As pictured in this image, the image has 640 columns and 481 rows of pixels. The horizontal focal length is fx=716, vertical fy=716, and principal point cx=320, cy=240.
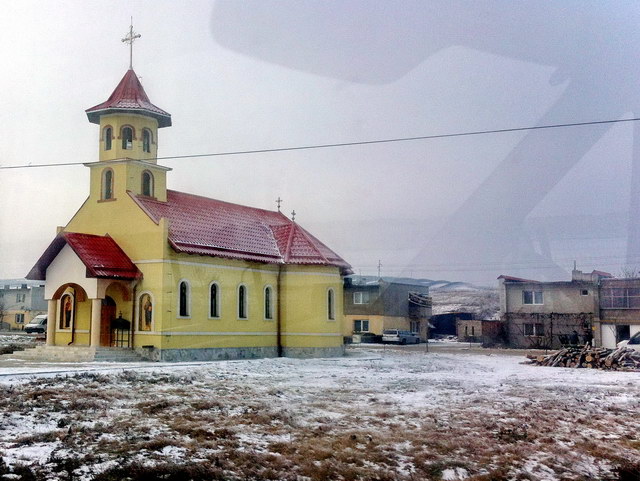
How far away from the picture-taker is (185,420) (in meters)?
12.3

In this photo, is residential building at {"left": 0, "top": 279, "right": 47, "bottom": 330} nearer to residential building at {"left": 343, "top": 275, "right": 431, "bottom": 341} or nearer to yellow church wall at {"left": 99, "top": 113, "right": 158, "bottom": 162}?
residential building at {"left": 343, "top": 275, "right": 431, "bottom": 341}

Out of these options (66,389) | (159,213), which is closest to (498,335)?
(159,213)

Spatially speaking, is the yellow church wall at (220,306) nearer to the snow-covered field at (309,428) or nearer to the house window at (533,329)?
the snow-covered field at (309,428)

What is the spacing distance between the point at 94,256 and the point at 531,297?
99.5 ft

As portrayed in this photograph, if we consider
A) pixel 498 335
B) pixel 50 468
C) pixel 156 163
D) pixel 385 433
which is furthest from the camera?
pixel 498 335

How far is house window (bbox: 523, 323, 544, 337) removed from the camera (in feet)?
151

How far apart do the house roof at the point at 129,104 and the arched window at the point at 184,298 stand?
23.5 feet

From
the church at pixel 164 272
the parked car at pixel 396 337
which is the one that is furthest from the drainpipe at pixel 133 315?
the parked car at pixel 396 337

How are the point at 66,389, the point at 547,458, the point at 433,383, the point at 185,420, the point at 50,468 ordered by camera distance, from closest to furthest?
the point at 50,468
the point at 547,458
the point at 185,420
the point at 66,389
the point at 433,383

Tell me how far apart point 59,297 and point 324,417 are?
714 inches

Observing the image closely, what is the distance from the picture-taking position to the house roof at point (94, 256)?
84.5 feet

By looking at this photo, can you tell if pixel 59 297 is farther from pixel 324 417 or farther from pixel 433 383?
pixel 324 417

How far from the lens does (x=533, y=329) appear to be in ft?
152

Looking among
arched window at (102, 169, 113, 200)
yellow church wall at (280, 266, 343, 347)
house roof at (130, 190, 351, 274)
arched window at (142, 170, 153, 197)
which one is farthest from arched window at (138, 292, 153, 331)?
yellow church wall at (280, 266, 343, 347)
